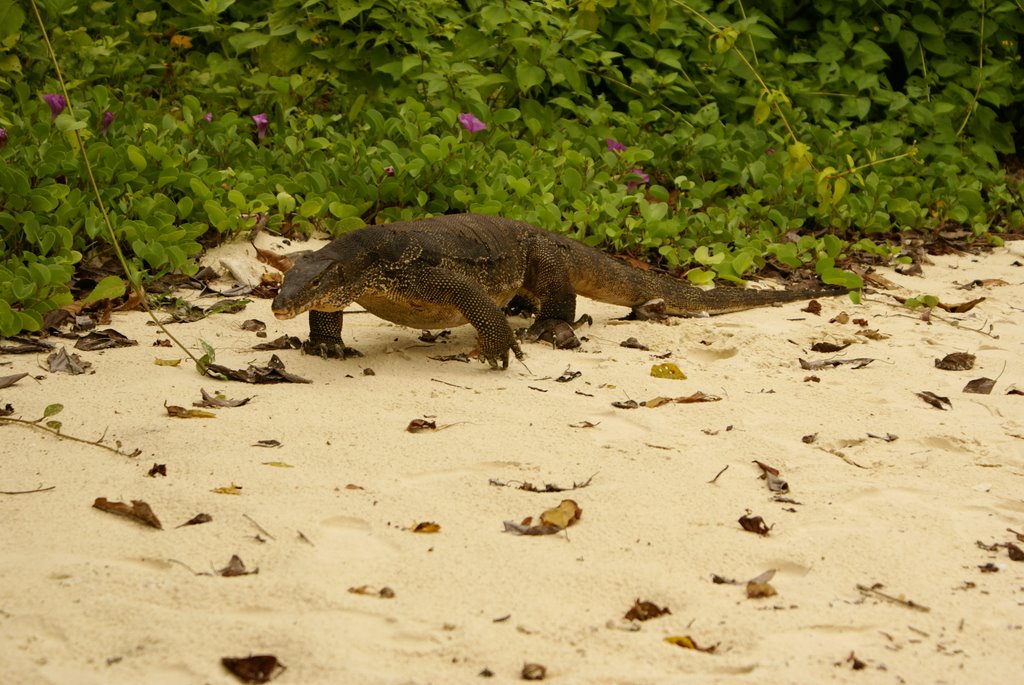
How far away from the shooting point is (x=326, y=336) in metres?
5.24

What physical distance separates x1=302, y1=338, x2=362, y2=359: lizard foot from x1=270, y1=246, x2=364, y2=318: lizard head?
201 millimetres

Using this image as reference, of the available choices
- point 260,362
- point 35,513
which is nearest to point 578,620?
point 35,513

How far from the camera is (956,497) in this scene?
387 cm

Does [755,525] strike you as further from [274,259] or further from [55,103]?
[55,103]

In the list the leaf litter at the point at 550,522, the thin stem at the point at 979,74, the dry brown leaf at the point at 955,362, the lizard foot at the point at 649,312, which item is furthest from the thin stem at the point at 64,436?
the thin stem at the point at 979,74

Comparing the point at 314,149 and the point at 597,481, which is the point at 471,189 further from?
the point at 597,481

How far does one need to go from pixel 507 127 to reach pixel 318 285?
393cm

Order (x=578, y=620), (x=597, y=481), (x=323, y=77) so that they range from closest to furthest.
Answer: (x=578, y=620) < (x=597, y=481) < (x=323, y=77)

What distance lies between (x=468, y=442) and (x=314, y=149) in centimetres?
370

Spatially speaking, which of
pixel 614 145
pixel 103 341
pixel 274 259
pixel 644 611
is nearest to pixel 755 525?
A: pixel 644 611

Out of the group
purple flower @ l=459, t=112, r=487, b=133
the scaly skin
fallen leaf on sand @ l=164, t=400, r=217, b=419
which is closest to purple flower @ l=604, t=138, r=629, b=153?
purple flower @ l=459, t=112, r=487, b=133

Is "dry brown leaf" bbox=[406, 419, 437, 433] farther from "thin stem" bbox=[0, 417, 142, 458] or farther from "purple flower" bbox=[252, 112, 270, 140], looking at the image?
"purple flower" bbox=[252, 112, 270, 140]

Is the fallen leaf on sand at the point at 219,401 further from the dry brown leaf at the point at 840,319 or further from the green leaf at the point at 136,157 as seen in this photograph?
the dry brown leaf at the point at 840,319

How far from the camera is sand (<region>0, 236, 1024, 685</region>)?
2.69m
